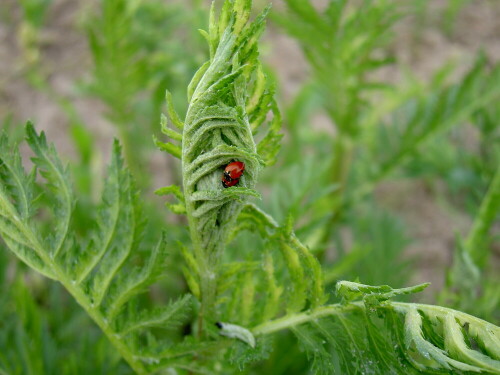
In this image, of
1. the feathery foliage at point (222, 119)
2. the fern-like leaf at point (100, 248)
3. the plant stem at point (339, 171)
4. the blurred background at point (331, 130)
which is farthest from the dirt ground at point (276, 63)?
the feathery foliage at point (222, 119)

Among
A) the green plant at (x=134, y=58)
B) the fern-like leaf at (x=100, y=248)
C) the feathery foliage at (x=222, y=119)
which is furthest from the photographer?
the green plant at (x=134, y=58)

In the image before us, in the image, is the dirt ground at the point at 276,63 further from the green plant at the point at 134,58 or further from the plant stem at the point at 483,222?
the plant stem at the point at 483,222

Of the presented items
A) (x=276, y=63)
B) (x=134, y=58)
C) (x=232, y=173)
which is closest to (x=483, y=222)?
(x=232, y=173)

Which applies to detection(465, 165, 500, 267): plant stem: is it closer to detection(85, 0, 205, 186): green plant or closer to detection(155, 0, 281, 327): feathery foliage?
detection(155, 0, 281, 327): feathery foliage

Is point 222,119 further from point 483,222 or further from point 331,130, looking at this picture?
point 331,130

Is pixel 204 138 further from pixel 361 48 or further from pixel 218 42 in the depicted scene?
pixel 361 48

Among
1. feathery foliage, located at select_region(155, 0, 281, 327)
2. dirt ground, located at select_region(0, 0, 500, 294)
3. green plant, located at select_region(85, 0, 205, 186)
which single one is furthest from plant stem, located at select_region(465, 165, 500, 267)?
dirt ground, located at select_region(0, 0, 500, 294)
